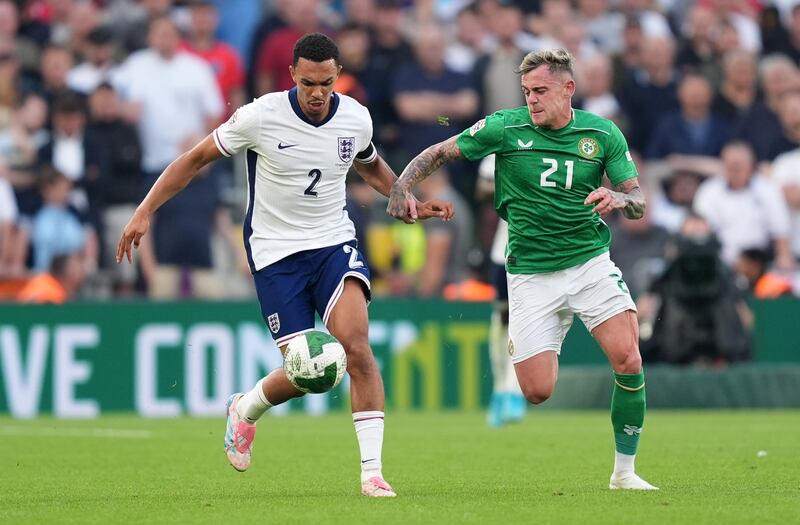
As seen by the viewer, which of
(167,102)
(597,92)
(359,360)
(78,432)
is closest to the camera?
(359,360)

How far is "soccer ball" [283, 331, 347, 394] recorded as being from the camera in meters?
8.95

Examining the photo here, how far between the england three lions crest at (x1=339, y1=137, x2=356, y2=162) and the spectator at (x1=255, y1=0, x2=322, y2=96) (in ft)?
32.6

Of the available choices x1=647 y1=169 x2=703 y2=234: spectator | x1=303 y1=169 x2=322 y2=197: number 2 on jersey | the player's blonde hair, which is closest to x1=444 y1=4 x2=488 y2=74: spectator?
x1=647 y1=169 x2=703 y2=234: spectator

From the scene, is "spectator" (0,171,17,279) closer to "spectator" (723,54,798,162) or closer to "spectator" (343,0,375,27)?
"spectator" (343,0,375,27)

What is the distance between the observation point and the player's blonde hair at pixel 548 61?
31.0 ft

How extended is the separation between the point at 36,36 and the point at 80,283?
11.8 feet

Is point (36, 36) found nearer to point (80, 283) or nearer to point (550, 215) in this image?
point (80, 283)

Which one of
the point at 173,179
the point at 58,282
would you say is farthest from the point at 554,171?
the point at 58,282

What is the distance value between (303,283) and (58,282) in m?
9.41

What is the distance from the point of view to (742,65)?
829 inches

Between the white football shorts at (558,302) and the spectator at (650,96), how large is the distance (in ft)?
36.9

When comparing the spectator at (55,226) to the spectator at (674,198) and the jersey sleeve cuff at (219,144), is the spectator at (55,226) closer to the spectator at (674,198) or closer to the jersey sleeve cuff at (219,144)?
the spectator at (674,198)

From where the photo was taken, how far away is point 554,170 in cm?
955

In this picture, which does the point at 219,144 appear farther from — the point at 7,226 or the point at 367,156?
the point at 7,226
